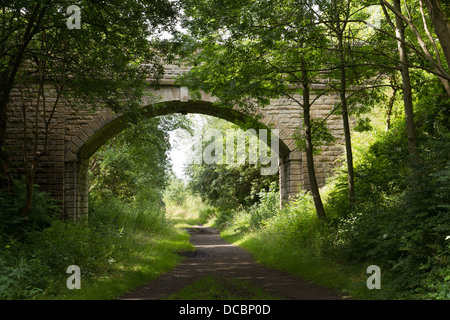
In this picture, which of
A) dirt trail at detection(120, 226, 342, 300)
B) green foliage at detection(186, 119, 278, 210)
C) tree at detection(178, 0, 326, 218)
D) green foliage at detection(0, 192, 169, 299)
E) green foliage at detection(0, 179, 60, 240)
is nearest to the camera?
green foliage at detection(0, 192, 169, 299)

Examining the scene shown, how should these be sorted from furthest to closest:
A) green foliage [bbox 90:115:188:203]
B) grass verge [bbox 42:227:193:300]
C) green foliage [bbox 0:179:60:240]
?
green foliage [bbox 90:115:188:203] < green foliage [bbox 0:179:60:240] < grass verge [bbox 42:227:193:300]

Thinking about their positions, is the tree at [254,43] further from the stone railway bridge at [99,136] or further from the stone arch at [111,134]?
the stone railway bridge at [99,136]

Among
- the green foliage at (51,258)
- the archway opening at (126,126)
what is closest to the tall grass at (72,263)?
the green foliage at (51,258)

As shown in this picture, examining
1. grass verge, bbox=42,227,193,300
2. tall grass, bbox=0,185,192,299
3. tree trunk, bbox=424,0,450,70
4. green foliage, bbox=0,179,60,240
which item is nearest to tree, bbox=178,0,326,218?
tree trunk, bbox=424,0,450,70

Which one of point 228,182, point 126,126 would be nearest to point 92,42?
point 126,126

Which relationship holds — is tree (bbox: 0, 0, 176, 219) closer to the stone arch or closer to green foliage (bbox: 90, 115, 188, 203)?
the stone arch

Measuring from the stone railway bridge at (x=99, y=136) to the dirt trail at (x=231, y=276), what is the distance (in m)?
4.28

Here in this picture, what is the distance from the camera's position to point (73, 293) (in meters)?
6.03

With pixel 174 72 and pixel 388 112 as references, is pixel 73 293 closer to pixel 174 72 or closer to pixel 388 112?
pixel 174 72

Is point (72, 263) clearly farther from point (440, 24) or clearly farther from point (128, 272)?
point (440, 24)

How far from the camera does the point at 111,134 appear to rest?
15.4 m

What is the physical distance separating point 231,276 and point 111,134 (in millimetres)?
9267

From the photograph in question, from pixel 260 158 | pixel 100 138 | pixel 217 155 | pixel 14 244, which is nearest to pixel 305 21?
pixel 14 244

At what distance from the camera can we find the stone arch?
13.4 meters
